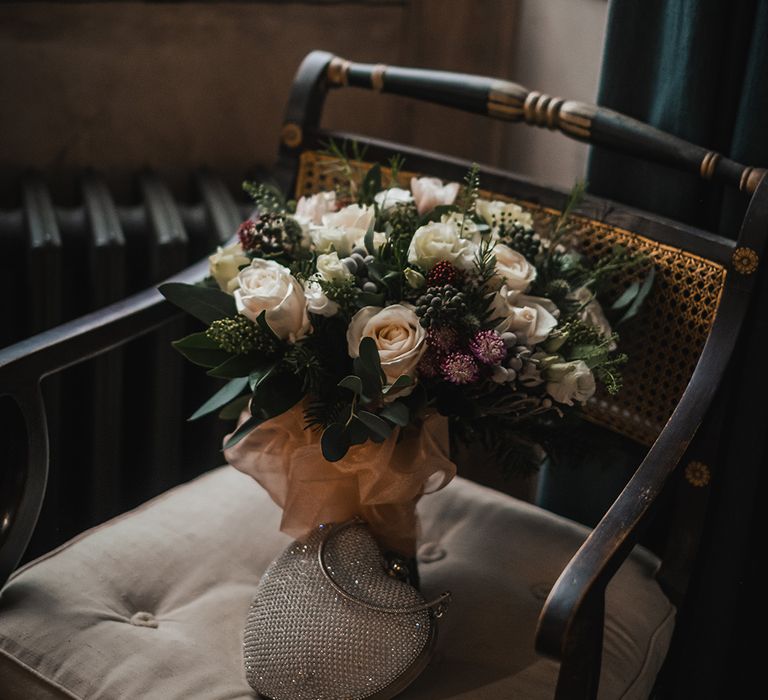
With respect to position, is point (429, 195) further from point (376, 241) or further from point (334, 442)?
point (334, 442)

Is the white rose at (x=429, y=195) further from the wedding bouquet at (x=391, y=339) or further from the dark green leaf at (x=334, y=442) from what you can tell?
the dark green leaf at (x=334, y=442)

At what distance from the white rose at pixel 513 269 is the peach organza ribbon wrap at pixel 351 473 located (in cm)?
14

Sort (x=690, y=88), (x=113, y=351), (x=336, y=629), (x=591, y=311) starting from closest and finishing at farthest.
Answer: (x=336, y=629)
(x=591, y=311)
(x=690, y=88)
(x=113, y=351)

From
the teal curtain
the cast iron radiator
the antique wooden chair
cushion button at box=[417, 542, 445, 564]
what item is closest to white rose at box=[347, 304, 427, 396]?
the antique wooden chair

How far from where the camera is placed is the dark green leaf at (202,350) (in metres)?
0.91

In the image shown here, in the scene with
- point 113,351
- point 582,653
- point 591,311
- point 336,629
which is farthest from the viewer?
point 113,351

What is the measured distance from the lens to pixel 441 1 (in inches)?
66.7

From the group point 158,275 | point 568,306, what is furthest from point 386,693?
point 158,275

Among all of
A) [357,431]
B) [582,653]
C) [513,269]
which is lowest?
[582,653]

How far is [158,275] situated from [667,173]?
0.74 metres

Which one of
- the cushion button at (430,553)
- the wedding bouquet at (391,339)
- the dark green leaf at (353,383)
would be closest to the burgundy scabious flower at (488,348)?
the wedding bouquet at (391,339)

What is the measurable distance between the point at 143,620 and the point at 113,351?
0.57m

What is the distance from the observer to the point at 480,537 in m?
1.11

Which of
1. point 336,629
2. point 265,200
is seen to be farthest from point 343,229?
point 336,629
